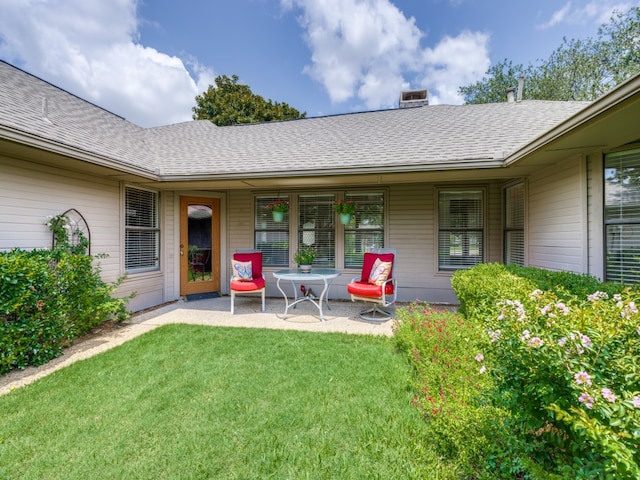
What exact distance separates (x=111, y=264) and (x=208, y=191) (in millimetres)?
2458

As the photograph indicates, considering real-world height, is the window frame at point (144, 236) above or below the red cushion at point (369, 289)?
above

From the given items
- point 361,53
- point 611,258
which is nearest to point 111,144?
point 611,258

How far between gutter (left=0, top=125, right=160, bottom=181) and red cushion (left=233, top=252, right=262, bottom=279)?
2128 millimetres

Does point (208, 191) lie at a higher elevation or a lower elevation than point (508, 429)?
higher

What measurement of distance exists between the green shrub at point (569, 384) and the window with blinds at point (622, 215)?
94.9 inches

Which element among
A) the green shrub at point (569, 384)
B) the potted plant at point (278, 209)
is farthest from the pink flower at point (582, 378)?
the potted plant at point (278, 209)

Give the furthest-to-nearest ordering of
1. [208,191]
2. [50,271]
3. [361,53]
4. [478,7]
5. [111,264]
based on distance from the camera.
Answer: [361,53] < [478,7] < [208,191] < [111,264] < [50,271]

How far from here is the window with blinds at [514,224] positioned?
17.3ft

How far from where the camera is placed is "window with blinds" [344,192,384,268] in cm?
646

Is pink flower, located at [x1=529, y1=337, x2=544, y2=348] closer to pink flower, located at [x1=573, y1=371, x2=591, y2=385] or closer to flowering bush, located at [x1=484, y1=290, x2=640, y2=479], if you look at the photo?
flowering bush, located at [x1=484, y1=290, x2=640, y2=479]

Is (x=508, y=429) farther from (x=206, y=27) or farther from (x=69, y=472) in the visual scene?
(x=206, y=27)

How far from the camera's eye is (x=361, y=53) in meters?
11.1

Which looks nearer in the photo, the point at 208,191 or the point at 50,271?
the point at 50,271

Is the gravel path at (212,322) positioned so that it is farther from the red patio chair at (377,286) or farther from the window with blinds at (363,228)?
the window with blinds at (363,228)
